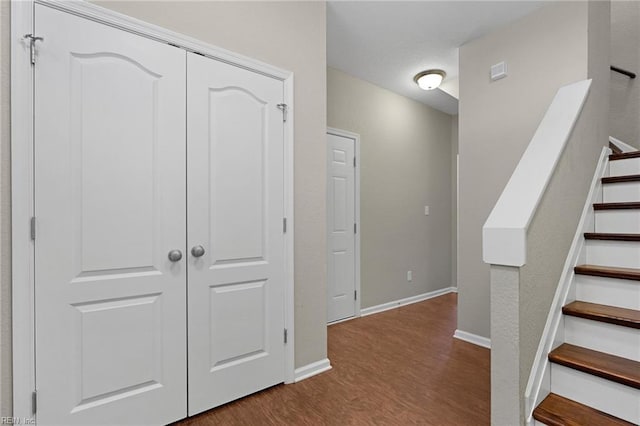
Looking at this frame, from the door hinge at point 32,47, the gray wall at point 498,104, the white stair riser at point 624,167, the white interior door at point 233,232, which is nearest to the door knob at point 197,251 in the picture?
the white interior door at point 233,232

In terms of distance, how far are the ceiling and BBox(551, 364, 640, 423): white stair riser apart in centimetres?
260

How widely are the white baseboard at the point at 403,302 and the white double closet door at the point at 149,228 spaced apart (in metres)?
1.81

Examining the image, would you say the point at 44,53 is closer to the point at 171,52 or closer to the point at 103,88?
the point at 103,88

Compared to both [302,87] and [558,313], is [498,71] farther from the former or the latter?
[558,313]

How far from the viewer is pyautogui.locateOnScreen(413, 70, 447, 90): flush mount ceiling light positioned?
341 cm

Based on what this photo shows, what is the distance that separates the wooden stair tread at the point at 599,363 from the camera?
125 centimetres

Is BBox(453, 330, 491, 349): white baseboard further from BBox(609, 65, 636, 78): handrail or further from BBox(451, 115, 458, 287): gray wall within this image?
BBox(609, 65, 636, 78): handrail

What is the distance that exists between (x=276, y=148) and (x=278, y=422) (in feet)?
5.38

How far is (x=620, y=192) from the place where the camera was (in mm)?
2049

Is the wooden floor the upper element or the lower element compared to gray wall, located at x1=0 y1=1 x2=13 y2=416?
lower

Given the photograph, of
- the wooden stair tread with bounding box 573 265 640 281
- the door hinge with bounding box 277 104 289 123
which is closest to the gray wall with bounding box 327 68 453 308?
the door hinge with bounding box 277 104 289 123

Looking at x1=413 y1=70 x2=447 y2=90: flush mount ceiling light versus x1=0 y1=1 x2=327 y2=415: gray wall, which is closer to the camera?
x1=0 y1=1 x2=327 y2=415: gray wall

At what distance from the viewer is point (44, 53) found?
4.41 ft

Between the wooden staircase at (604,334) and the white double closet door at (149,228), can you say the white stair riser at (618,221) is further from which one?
the white double closet door at (149,228)
